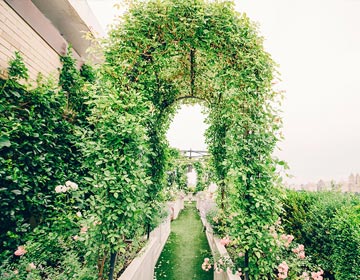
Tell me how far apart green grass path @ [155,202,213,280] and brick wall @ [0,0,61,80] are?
13.8 ft

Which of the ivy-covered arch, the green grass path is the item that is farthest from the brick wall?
the green grass path

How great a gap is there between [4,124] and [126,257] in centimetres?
256

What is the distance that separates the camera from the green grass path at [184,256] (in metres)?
4.30

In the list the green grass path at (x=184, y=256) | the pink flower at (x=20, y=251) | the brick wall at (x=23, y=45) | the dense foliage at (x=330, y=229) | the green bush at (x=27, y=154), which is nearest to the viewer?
the pink flower at (x=20, y=251)

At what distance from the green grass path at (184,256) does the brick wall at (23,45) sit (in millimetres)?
4194

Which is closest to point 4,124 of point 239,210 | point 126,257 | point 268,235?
point 126,257

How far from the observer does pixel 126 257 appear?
3318mm

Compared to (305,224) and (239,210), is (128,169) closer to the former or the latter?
(239,210)

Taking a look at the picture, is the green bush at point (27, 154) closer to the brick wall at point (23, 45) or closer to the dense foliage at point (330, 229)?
the brick wall at point (23, 45)

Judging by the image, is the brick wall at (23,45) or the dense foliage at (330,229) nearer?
the dense foliage at (330,229)

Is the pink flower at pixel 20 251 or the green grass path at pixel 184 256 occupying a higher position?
the pink flower at pixel 20 251

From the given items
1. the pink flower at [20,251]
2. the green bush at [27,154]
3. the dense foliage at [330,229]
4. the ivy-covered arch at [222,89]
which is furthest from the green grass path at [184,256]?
the green bush at [27,154]

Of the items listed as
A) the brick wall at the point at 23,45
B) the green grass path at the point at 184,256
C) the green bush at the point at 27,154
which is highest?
the brick wall at the point at 23,45

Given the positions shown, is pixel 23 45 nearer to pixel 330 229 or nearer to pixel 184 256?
pixel 330 229
